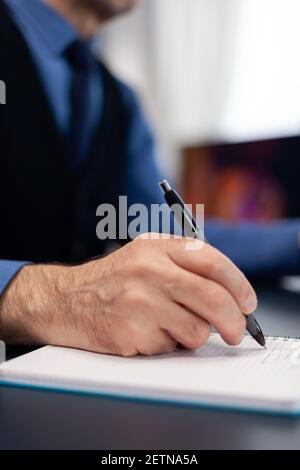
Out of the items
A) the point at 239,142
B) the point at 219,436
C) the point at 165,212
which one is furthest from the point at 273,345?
the point at 239,142

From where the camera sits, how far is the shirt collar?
1156 millimetres

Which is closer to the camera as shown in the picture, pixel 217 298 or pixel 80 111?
pixel 217 298

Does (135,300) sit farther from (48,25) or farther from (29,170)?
(48,25)

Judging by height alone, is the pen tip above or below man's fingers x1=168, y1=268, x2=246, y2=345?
above

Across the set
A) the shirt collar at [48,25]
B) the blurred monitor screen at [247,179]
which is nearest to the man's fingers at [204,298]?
the shirt collar at [48,25]

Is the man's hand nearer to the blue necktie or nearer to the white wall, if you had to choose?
the blue necktie

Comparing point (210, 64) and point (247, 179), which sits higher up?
point (210, 64)

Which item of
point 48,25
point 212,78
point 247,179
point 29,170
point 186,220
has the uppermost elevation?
point 212,78

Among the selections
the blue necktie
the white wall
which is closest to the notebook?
the blue necktie

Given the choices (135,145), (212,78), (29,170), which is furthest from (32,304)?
(212,78)

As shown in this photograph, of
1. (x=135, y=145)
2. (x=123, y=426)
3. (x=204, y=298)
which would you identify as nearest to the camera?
(x=123, y=426)

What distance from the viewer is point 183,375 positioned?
0.40 metres

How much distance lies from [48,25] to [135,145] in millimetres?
339
